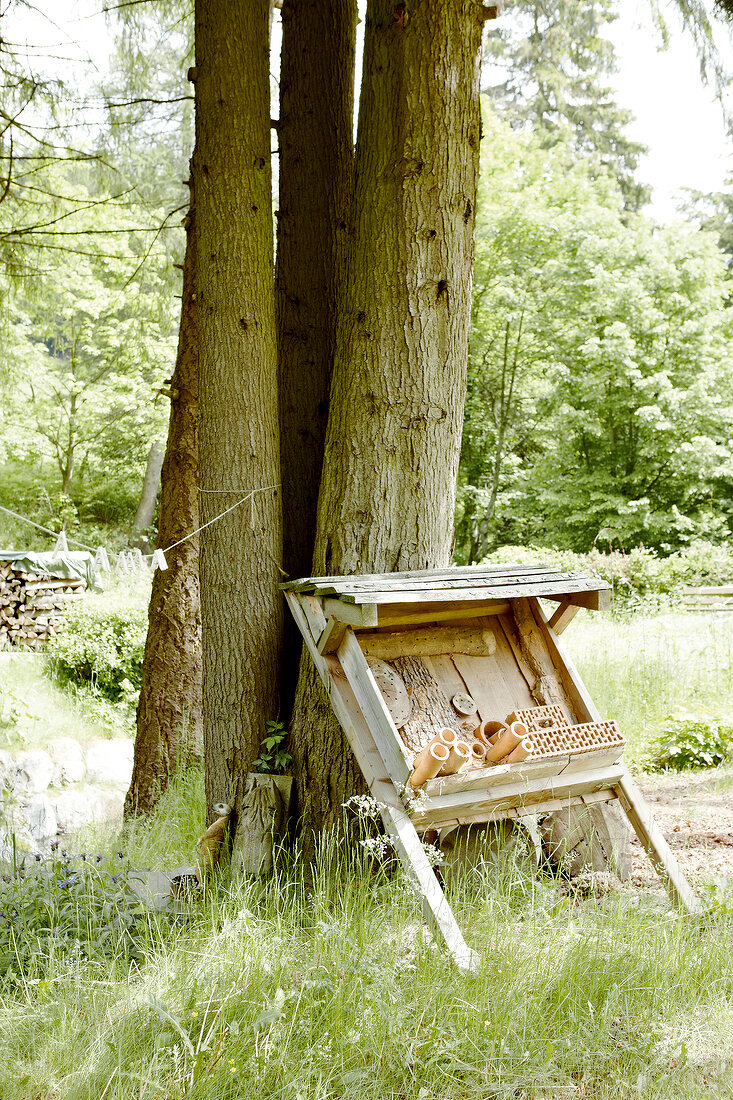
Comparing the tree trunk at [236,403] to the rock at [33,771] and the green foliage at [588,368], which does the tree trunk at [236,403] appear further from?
the green foliage at [588,368]

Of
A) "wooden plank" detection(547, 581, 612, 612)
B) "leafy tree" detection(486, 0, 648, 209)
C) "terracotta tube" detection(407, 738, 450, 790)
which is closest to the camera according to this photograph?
"terracotta tube" detection(407, 738, 450, 790)

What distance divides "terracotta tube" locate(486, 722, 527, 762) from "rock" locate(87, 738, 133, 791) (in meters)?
5.70

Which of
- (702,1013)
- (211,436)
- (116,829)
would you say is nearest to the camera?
(702,1013)

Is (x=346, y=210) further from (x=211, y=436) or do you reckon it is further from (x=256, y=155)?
(x=211, y=436)

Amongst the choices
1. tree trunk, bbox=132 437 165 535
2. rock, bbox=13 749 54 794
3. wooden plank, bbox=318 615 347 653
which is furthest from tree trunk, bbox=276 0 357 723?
tree trunk, bbox=132 437 165 535

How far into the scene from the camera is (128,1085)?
6.34ft

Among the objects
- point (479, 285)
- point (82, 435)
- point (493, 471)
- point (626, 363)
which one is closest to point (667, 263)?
point (626, 363)

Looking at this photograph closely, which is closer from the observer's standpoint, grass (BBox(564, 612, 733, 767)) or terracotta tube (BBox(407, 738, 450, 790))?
terracotta tube (BBox(407, 738, 450, 790))

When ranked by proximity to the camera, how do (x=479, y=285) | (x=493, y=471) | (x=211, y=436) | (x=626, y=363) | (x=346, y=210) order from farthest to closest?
(x=493, y=471) < (x=479, y=285) < (x=626, y=363) < (x=346, y=210) < (x=211, y=436)

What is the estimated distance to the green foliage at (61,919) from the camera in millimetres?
2619

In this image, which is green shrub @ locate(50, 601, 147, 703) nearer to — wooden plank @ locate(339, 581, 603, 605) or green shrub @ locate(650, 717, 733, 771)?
green shrub @ locate(650, 717, 733, 771)

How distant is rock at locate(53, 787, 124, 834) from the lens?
6.60 metres

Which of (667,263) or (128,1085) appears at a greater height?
(667,263)

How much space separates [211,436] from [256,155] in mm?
1313
